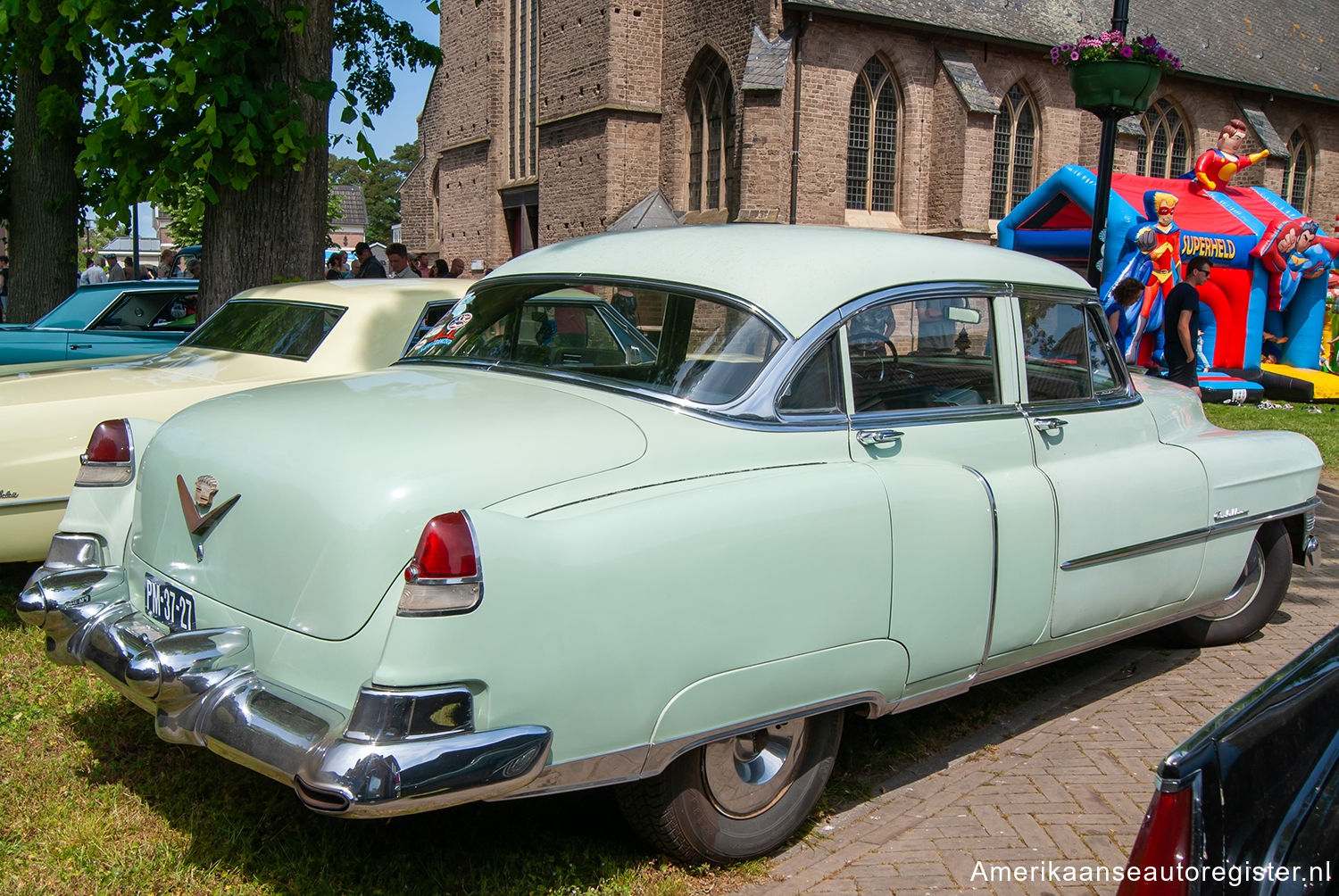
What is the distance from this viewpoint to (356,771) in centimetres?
231

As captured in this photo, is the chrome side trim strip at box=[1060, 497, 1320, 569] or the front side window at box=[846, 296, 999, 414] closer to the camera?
the front side window at box=[846, 296, 999, 414]

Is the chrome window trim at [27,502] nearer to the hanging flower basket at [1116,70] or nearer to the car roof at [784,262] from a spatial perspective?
the car roof at [784,262]

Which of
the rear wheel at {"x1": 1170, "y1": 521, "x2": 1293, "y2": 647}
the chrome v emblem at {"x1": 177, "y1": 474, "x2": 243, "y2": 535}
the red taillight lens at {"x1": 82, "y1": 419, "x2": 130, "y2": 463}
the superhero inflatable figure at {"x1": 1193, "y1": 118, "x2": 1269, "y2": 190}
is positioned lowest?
the rear wheel at {"x1": 1170, "y1": 521, "x2": 1293, "y2": 647}

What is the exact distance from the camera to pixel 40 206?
487 inches

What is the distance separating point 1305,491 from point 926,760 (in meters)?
2.45

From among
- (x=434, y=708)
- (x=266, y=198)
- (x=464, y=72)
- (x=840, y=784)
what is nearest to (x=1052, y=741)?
(x=840, y=784)

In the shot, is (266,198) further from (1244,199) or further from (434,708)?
(1244,199)

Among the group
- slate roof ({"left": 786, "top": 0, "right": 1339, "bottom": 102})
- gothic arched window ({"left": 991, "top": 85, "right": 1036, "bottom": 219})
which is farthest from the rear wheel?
gothic arched window ({"left": 991, "top": 85, "right": 1036, "bottom": 219})

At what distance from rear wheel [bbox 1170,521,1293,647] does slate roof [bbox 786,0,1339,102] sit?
19938mm

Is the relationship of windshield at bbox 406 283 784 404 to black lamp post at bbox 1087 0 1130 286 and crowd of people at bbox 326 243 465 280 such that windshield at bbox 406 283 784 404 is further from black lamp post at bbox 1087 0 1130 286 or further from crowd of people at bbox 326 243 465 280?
crowd of people at bbox 326 243 465 280

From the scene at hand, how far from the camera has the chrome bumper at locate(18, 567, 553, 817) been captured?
2320mm

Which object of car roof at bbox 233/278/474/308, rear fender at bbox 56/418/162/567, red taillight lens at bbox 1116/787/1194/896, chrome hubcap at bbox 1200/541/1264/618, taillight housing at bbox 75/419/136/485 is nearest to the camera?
red taillight lens at bbox 1116/787/1194/896

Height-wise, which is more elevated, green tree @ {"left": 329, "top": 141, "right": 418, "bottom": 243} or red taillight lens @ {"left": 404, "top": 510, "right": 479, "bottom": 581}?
green tree @ {"left": 329, "top": 141, "right": 418, "bottom": 243}

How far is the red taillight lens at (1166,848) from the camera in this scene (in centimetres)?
171
